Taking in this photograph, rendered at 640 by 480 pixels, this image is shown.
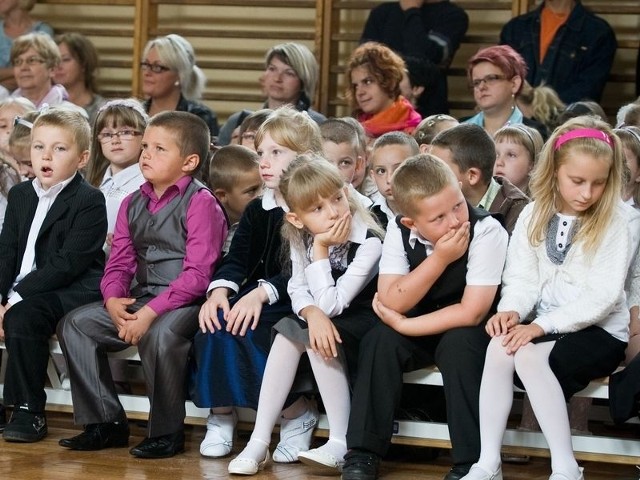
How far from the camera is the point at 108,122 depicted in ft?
12.4

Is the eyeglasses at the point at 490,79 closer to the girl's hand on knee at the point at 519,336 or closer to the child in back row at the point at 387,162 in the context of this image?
the child in back row at the point at 387,162

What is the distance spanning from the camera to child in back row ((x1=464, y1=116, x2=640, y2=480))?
266cm

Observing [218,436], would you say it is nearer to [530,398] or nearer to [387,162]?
[530,398]

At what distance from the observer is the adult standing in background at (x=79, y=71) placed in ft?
18.1

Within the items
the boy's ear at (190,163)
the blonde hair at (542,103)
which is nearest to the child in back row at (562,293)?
the boy's ear at (190,163)

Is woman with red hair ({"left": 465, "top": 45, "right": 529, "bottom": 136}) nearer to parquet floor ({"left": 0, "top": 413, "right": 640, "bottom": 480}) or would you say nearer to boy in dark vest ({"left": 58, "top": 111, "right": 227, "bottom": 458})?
boy in dark vest ({"left": 58, "top": 111, "right": 227, "bottom": 458})

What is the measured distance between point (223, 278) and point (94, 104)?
2.59 metres

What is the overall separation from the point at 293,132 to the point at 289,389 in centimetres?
74

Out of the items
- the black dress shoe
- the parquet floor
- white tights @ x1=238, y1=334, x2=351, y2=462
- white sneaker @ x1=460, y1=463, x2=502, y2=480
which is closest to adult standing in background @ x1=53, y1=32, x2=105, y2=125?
the parquet floor

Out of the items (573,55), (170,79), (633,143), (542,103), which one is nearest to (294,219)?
(633,143)

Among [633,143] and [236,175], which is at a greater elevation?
[633,143]

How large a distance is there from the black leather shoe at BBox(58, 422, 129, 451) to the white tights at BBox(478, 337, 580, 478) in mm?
1030

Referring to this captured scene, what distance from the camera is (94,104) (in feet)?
18.0

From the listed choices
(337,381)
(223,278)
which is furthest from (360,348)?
(223,278)
